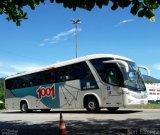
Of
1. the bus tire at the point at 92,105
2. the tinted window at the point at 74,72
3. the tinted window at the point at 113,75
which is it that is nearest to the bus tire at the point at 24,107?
the tinted window at the point at 74,72

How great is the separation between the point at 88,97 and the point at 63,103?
235cm

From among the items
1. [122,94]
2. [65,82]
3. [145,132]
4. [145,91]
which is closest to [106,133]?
[145,132]

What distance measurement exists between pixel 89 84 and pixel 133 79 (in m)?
2.37

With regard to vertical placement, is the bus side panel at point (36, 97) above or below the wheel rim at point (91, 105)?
above

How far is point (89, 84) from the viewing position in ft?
65.6

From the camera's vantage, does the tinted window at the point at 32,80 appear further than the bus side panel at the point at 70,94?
Yes

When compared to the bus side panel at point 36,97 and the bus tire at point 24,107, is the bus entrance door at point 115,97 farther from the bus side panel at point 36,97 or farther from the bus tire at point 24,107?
the bus tire at point 24,107

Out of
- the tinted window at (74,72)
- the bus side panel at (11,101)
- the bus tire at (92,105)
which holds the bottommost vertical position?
the bus tire at (92,105)

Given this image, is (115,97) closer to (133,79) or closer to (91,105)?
(133,79)

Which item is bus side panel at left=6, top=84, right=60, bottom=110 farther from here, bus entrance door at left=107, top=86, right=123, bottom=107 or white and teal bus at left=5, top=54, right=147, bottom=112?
bus entrance door at left=107, top=86, right=123, bottom=107

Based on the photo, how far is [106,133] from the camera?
10156 millimetres

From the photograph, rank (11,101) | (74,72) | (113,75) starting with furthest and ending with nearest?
(11,101) → (74,72) → (113,75)

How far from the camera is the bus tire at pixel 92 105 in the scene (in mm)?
19869

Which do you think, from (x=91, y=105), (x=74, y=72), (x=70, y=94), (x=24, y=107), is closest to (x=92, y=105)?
(x=91, y=105)
